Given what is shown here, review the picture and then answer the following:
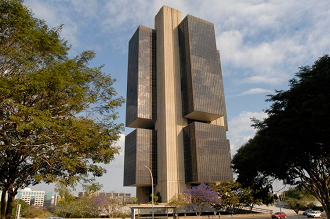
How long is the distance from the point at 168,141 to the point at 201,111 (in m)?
14.3

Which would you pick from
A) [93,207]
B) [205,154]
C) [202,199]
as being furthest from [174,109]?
[93,207]

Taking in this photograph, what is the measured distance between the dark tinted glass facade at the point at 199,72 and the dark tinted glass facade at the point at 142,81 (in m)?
10.9

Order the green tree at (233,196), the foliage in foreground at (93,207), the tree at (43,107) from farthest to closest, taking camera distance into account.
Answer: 1. the green tree at (233,196)
2. the foliage in foreground at (93,207)
3. the tree at (43,107)

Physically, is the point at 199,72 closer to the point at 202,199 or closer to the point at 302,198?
the point at 202,199

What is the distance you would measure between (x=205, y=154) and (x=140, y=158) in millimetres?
20710

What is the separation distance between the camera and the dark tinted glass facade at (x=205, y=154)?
3093 inches

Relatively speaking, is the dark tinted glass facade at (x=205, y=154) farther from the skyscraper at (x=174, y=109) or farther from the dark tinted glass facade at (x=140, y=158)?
the dark tinted glass facade at (x=140, y=158)

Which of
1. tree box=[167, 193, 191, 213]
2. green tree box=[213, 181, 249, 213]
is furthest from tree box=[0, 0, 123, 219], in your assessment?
green tree box=[213, 181, 249, 213]

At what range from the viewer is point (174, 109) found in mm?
86062

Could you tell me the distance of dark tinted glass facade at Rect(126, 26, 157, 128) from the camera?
8819 cm

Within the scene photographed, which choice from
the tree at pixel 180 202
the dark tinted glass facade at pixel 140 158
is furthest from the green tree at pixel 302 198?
the dark tinted glass facade at pixel 140 158

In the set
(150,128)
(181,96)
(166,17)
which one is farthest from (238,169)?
(166,17)

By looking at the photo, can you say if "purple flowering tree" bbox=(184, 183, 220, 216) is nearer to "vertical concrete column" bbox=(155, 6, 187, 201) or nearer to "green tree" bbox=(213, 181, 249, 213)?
"green tree" bbox=(213, 181, 249, 213)

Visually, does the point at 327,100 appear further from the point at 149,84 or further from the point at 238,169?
the point at 149,84
